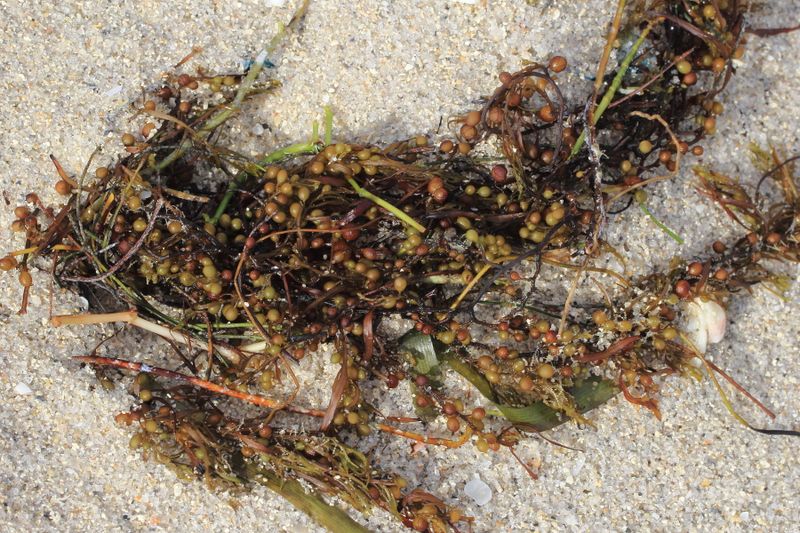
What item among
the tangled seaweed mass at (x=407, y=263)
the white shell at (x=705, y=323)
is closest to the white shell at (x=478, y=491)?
the tangled seaweed mass at (x=407, y=263)

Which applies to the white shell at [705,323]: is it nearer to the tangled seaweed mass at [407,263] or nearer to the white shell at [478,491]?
the tangled seaweed mass at [407,263]

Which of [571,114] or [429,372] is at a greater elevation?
[571,114]

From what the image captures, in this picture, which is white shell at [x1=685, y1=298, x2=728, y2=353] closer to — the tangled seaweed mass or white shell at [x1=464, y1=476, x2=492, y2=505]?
the tangled seaweed mass

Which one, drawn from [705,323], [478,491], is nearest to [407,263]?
[478,491]

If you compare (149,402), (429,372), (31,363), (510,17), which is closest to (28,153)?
(31,363)

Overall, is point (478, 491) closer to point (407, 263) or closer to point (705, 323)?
point (407, 263)

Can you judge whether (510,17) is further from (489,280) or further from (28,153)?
(28,153)
